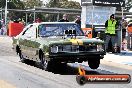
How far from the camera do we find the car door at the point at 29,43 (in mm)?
12734

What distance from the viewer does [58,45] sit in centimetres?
1116

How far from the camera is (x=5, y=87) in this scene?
8398 millimetres

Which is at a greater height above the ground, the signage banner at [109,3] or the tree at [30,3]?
the tree at [30,3]

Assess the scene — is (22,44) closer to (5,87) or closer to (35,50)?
(35,50)

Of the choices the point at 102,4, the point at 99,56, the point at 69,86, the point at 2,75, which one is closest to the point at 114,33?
the point at 99,56

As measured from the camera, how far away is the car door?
41.8 ft

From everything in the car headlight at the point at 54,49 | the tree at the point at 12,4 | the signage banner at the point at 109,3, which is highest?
the tree at the point at 12,4

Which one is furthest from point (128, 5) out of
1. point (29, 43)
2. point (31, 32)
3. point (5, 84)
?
point (5, 84)

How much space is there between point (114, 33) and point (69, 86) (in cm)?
1151

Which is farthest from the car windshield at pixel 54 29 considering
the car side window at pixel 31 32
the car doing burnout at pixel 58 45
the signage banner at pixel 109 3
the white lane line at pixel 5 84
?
the signage banner at pixel 109 3

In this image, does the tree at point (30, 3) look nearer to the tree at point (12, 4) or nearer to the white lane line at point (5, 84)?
the tree at point (12, 4)

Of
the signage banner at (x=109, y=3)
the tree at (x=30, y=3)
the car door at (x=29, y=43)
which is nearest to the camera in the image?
the car door at (x=29, y=43)

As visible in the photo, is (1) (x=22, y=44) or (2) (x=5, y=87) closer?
(2) (x=5, y=87)

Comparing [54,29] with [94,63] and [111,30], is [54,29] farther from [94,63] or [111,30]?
[111,30]
